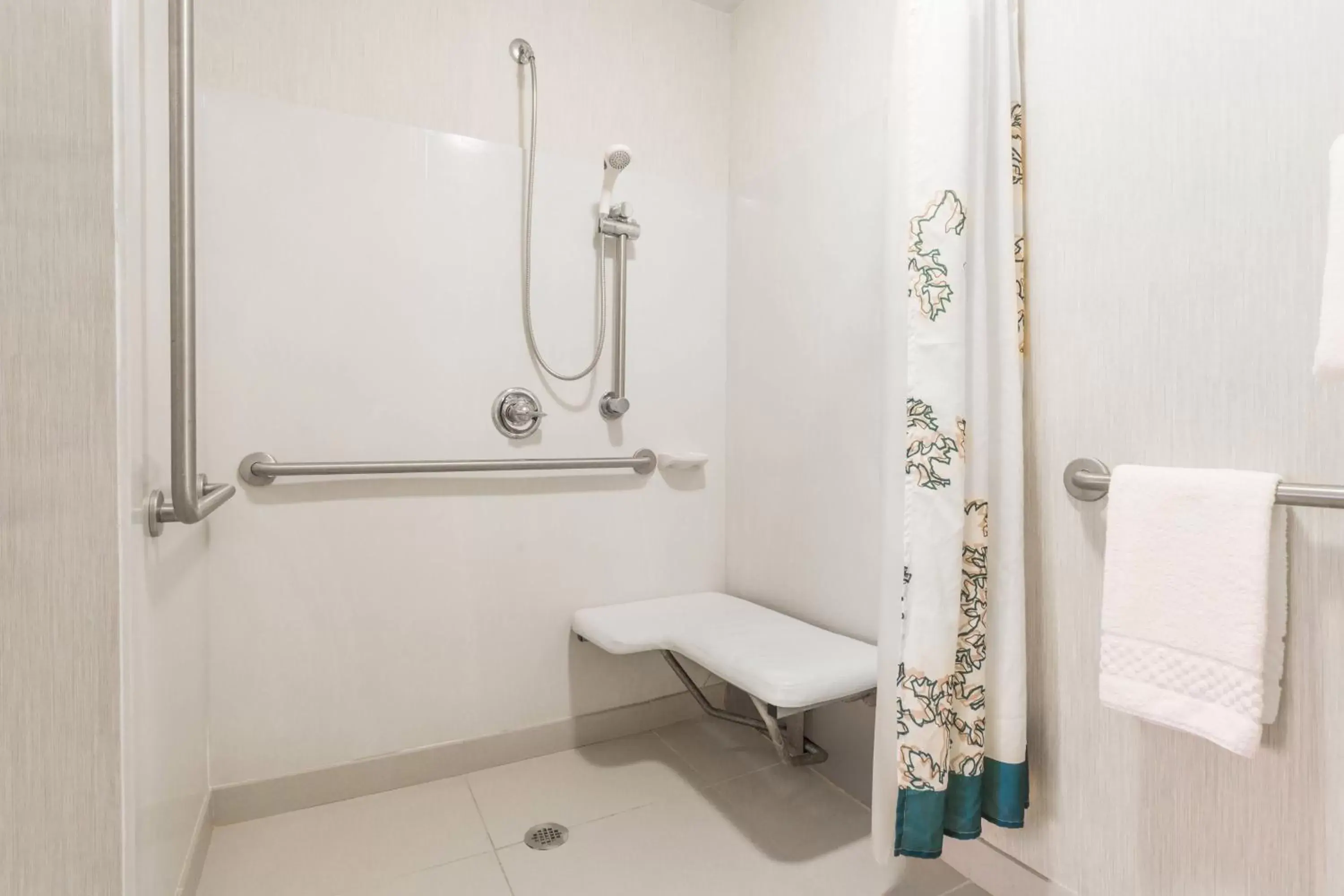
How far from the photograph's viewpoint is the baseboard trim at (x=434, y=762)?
4.68 feet

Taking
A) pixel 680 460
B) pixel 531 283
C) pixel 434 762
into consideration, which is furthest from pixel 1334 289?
pixel 434 762

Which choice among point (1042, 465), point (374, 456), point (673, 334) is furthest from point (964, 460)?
point (374, 456)

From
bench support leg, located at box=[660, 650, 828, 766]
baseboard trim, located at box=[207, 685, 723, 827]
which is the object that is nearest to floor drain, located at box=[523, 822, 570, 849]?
baseboard trim, located at box=[207, 685, 723, 827]

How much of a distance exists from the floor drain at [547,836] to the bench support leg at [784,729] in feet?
1.60

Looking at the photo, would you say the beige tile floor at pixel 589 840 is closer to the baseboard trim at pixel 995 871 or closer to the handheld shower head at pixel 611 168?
the baseboard trim at pixel 995 871

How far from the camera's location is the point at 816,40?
1.65 m

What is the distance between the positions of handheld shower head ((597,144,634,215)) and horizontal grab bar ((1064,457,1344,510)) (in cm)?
123

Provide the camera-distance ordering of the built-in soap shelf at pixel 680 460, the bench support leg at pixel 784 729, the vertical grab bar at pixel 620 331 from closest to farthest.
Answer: the bench support leg at pixel 784 729, the vertical grab bar at pixel 620 331, the built-in soap shelf at pixel 680 460

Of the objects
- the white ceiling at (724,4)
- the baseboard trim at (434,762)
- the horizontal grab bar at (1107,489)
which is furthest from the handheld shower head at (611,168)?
the baseboard trim at (434,762)

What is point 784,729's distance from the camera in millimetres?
1688

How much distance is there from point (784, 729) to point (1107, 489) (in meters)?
1.06

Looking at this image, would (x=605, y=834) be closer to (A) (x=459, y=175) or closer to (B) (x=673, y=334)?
(B) (x=673, y=334)

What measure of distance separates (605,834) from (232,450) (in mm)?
1188

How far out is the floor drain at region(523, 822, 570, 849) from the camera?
1.35 metres
